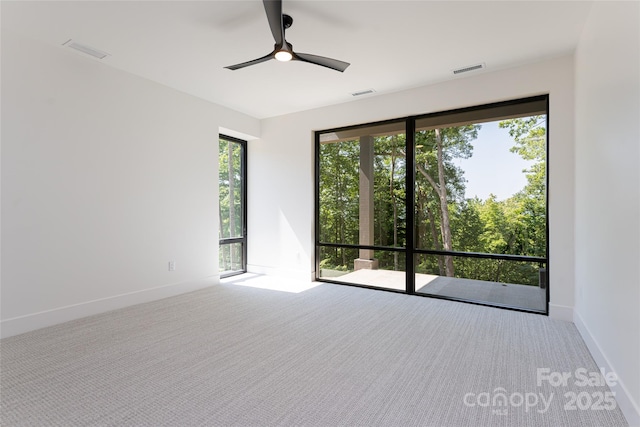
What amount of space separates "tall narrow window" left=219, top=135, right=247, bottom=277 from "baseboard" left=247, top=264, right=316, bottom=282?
0.19 m

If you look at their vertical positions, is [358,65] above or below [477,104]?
above

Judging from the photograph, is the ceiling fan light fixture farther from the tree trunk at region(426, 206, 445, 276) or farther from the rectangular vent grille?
the tree trunk at region(426, 206, 445, 276)

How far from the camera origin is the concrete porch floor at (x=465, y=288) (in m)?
3.51

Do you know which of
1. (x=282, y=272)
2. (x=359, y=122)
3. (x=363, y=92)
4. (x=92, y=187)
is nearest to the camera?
(x=92, y=187)

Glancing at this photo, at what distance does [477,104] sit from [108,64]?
424cm

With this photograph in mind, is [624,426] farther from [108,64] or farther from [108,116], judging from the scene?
[108,64]

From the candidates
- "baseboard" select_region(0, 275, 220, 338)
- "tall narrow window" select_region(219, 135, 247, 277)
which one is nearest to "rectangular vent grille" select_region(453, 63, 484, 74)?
"tall narrow window" select_region(219, 135, 247, 277)

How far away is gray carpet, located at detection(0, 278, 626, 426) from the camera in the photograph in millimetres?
1715

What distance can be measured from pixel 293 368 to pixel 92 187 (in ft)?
9.40

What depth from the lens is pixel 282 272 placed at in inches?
207

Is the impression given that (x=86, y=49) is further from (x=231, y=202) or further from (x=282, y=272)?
(x=282, y=272)

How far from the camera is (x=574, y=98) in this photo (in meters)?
3.16

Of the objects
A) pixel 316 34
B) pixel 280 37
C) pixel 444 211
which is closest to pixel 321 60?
pixel 316 34

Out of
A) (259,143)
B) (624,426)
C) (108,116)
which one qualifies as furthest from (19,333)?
(624,426)
